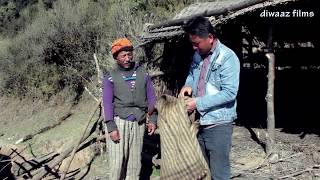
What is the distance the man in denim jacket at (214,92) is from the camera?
411cm

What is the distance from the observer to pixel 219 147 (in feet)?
13.9

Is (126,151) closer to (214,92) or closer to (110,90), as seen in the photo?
(110,90)

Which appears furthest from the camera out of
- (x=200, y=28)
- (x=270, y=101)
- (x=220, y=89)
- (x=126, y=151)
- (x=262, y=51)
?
(x=262, y=51)

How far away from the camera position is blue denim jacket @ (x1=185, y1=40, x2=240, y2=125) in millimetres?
4111

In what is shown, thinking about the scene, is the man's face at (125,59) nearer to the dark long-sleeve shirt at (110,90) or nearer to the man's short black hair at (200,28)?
the dark long-sleeve shirt at (110,90)

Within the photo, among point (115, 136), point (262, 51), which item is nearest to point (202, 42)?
point (115, 136)

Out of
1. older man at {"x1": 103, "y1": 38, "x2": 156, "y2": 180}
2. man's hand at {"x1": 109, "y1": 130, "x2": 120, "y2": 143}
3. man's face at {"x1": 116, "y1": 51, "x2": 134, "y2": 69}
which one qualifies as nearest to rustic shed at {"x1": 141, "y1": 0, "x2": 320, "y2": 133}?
older man at {"x1": 103, "y1": 38, "x2": 156, "y2": 180}

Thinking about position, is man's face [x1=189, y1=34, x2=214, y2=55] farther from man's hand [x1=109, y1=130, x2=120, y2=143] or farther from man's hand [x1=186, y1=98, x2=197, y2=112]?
man's hand [x1=109, y1=130, x2=120, y2=143]

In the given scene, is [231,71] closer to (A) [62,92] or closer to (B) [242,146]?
(B) [242,146]

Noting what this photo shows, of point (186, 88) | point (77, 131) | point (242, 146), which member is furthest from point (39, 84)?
point (186, 88)

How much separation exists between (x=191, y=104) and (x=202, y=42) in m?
0.54

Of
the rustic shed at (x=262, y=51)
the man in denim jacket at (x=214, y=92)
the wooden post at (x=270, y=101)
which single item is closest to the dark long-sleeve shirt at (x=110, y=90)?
the man in denim jacket at (x=214, y=92)

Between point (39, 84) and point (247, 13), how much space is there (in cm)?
1172

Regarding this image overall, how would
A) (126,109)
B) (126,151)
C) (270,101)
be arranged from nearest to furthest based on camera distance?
(126,109) < (126,151) < (270,101)
